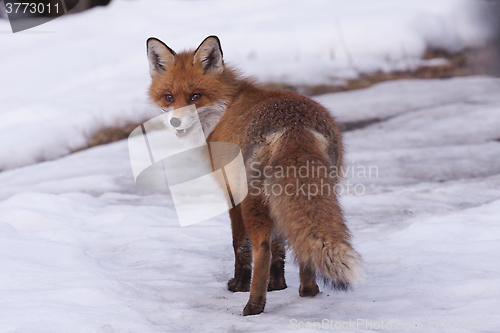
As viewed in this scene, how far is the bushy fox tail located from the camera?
2020 mm

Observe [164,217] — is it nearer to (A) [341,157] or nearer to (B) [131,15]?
(A) [341,157]

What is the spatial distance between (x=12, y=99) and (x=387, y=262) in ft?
24.8

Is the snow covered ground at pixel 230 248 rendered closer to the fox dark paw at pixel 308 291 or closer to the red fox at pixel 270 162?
the fox dark paw at pixel 308 291

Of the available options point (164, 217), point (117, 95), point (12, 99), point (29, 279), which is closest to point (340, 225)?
point (29, 279)

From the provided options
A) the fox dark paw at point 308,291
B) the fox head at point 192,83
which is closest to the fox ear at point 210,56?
the fox head at point 192,83

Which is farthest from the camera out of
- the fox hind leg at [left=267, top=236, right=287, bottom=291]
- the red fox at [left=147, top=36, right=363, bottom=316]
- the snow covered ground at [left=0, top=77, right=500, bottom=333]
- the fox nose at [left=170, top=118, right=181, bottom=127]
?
the fox hind leg at [left=267, top=236, right=287, bottom=291]

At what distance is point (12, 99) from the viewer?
7902 millimetres

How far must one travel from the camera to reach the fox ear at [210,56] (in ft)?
10.7

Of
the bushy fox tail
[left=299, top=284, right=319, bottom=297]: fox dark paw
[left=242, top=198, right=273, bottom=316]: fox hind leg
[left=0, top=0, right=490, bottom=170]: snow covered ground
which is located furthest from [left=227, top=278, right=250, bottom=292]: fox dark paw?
[left=0, top=0, right=490, bottom=170]: snow covered ground

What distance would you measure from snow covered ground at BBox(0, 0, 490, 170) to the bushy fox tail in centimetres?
583

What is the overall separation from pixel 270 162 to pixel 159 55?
60.1 inches

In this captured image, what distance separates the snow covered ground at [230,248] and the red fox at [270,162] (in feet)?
1.32

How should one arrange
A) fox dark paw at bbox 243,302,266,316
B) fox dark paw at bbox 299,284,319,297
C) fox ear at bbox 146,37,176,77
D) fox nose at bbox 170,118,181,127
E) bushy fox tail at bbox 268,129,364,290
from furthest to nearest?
1. fox ear at bbox 146,37,176,77
2. fox nose at bbox 170,118,181,127
3. fox dark paw at bbox 299,284,319,297
4. fox dark paw at bbox 243,302,266,316
5. bushy fox tail at bbox 268,129,364,290

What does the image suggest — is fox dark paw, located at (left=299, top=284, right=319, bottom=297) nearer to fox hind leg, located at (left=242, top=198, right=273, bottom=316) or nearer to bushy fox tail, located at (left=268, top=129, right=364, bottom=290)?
fox hind leg, located at (left=242, top=198, right=273, bottom=316)
